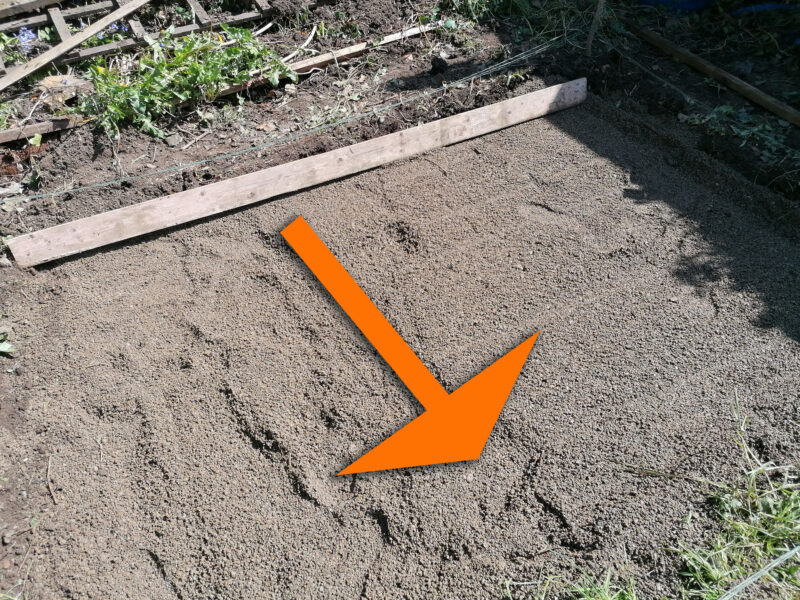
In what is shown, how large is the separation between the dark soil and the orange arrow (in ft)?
0.21

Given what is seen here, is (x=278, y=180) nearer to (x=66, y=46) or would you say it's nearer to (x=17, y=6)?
(x=66, y=46)

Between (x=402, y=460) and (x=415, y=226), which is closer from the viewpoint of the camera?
(x=402, y=460)

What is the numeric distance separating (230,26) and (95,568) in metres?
4.52

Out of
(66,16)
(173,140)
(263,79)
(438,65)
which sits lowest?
(173,140)

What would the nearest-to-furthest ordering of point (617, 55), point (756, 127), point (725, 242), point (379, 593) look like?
point (379, 593)
point (725, 242)
point (756, 127)
point (617, 55)

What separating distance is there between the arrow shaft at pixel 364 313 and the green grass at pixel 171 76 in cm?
155

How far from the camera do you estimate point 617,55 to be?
5.00m

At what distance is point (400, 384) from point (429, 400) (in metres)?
0.17

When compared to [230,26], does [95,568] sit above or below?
below

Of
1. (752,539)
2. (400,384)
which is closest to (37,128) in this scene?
(400,384)

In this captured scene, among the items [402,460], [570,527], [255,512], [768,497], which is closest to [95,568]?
[255,512]

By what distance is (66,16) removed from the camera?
5.01 meters

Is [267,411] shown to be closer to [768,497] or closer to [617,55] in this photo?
[768,497]

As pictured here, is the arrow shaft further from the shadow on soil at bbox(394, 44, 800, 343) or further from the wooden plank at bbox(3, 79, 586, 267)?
the shadow on soil at bbox(394, 44, 800, 343)
